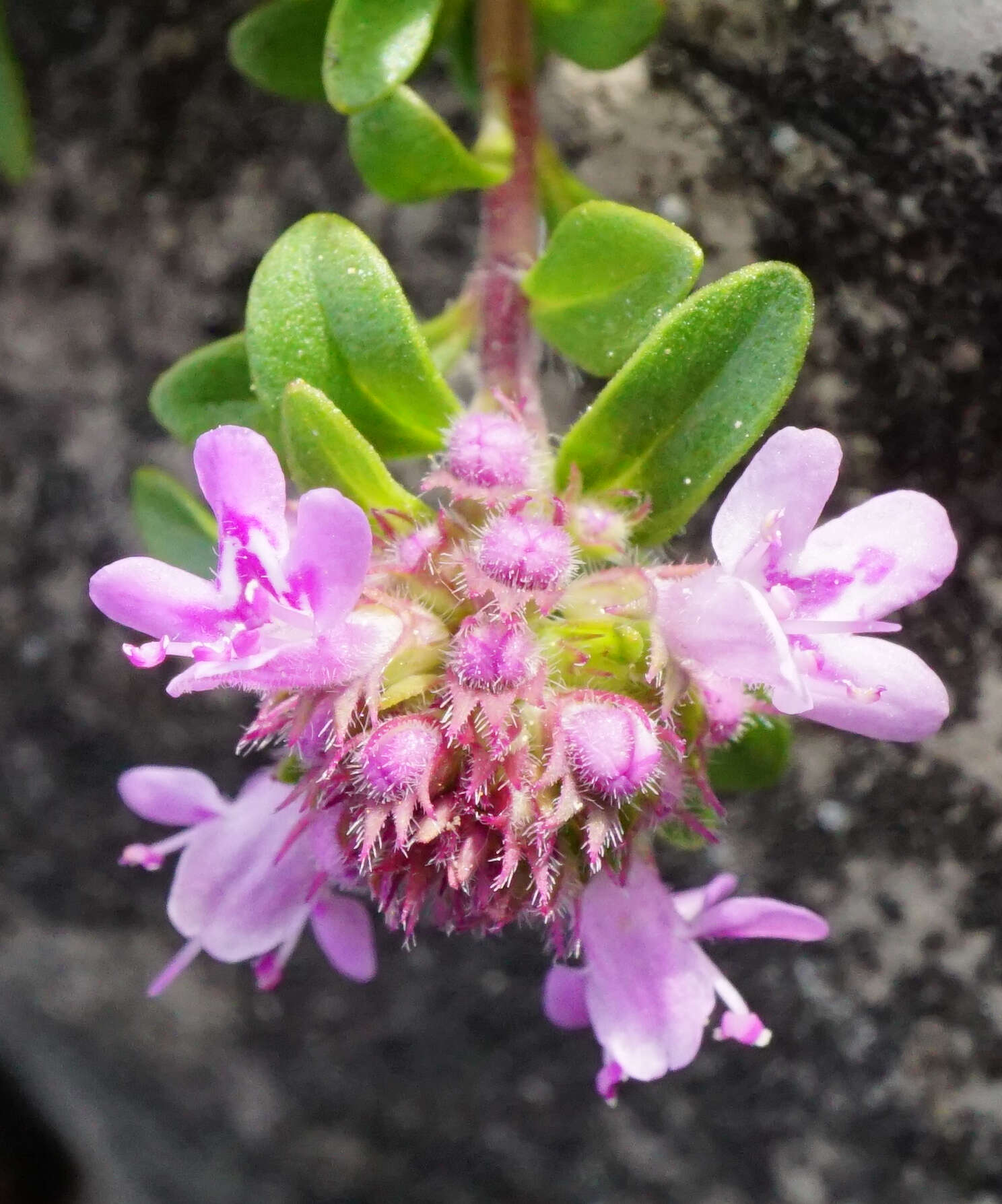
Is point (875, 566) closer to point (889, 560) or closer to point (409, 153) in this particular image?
point (889, 560)

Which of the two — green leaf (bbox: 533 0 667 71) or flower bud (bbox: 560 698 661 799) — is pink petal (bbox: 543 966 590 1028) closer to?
flower bud (bbox: 560 698 661 799)

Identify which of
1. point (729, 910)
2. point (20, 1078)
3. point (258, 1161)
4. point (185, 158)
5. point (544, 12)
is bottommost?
point (20, 1078)

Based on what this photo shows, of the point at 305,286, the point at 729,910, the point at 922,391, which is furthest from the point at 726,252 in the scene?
the point at 729,910

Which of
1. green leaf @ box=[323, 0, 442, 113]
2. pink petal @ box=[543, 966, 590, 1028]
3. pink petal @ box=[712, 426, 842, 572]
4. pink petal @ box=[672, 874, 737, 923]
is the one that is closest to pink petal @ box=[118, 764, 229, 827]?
pink petal @ box=[543, 966, 590, 1028]

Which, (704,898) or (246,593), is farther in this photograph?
(704,898)

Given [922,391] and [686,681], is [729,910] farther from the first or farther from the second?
[922,391]

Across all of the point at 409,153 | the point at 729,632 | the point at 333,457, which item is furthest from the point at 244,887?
the point at 409,153
